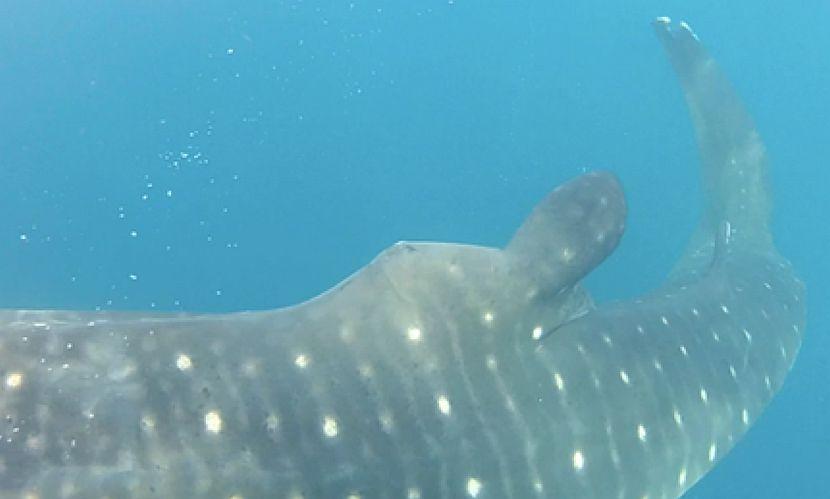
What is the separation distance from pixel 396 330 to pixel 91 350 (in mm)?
1135

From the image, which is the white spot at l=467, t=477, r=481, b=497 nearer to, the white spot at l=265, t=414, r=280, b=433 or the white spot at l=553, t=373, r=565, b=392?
the white spot at l=553, t=373, r=565, b=392

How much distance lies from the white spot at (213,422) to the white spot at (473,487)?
41.3 inches

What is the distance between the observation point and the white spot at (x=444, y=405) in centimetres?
345

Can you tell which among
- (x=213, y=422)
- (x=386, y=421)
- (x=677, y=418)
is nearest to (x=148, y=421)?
(x=213, y=422)

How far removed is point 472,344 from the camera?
11.8ft

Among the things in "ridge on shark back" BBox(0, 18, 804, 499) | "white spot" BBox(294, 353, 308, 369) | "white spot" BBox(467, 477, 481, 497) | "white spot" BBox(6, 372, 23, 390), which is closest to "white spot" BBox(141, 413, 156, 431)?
"ridge on shark back" BBox(0, 18, 804, 499)

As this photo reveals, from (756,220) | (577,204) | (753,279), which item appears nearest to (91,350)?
(577,204)

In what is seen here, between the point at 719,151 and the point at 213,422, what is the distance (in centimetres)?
619

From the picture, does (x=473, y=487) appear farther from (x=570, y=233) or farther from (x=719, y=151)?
(x=719, y=151)

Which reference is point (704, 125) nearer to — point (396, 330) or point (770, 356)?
point (770, 356)

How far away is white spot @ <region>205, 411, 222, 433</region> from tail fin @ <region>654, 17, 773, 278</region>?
16.0 feet

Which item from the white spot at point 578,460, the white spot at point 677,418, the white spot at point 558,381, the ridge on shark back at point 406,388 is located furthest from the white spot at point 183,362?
the white spot at point 677,418

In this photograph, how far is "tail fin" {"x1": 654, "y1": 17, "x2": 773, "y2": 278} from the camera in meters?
7.33

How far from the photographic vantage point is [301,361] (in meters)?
3.21
